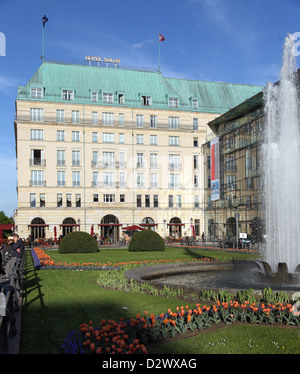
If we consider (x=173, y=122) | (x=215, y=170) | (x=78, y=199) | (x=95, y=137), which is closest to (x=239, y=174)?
(x=215, y=170)

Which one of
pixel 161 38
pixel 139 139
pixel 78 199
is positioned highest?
pixel 161 38

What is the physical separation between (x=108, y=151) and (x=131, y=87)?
1221 cm

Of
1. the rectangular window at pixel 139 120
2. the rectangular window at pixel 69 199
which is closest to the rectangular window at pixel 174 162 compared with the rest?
the rectangular window at pixel 139 120

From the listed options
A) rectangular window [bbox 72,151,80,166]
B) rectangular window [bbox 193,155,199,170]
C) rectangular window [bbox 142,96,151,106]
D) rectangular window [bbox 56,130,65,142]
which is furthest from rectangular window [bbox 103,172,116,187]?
rectangular window [bbox 193,155,199,170]

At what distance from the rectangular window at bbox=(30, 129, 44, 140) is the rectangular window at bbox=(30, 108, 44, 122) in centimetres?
165

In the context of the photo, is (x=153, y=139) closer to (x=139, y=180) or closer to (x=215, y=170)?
(x=139, y=180)

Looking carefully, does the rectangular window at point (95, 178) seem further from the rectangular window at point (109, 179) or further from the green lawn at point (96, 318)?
the green lawn at point (96, 318)

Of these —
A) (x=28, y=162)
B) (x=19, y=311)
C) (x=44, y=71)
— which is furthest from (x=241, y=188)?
(x=19, y=311)

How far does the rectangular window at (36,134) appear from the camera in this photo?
61.5 m

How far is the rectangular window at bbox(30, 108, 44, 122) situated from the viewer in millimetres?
61469

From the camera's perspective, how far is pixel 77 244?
116 ft

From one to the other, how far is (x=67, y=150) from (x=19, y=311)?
53.8m

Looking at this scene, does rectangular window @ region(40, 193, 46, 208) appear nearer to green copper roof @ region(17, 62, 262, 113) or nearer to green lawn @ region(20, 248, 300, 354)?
green copper roof @ region(17, 62, 262, 113)

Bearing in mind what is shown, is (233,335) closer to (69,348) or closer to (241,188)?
(69,348)
